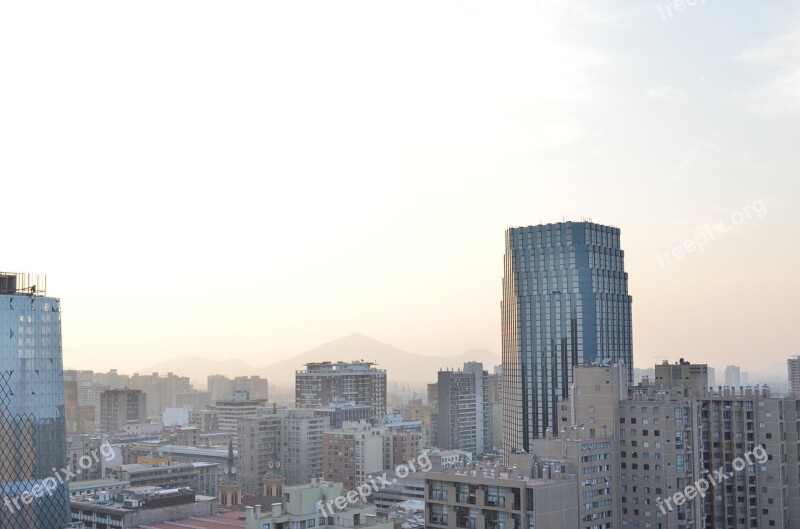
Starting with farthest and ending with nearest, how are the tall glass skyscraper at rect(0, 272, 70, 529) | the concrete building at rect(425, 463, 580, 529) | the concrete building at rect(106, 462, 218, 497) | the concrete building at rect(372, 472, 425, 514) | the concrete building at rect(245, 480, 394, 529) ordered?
the concrete building at rect(106, 462, 218, 497)
the concrete building at rect(372, 472, 425, 514)
the tall glass skyscraper at rect(0, 272, 70, 529)
the concrete building at rect(425, 463, 580, 529)
the concrete building at rect(245, 480, 394, 529)

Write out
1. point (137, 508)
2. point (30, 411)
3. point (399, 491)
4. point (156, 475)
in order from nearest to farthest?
point (30, 411), point (137, 508), point (399, 491), point (156, 475)

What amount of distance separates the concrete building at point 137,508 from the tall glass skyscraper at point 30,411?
25.1ft

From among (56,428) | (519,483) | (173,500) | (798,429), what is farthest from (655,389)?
(56,428)

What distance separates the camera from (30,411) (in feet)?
431

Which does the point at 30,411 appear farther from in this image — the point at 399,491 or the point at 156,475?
the point at 399,491

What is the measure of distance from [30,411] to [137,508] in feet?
72.3

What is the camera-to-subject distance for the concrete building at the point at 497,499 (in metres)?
89.3

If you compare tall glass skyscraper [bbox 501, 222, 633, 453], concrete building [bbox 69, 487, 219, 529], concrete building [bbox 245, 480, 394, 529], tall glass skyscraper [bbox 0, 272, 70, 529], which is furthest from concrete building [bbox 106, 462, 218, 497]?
concrete building [bbox 245, 480, 394, 529]

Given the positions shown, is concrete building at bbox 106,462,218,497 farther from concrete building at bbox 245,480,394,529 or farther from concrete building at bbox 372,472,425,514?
concrete building at bbox 245,480,394,529

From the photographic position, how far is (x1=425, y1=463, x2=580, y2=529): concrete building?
89.3 m

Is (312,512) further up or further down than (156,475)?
further up

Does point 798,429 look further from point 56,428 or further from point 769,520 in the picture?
point 56,428

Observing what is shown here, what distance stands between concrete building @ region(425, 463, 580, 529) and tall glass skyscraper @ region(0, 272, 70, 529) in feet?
208

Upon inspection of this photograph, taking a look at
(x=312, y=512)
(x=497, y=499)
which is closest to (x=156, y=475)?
(x=312, y=512)
